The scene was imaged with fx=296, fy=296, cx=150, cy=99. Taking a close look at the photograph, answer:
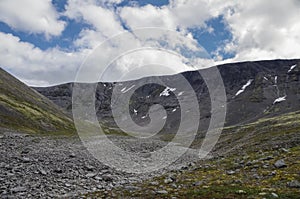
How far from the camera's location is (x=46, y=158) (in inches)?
1252

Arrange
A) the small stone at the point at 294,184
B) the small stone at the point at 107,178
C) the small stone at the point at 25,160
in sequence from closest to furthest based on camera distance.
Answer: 1. the small stone at the point at 294,184
2. the small stone at the point at 107,178
3. the small stone at the point at 25,160

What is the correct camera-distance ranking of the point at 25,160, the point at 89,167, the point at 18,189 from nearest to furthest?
the point at 18,189, the point at 25,160, the point at 89,167

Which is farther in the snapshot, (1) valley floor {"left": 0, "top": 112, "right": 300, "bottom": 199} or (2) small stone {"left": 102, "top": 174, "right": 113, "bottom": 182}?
(2) small stone {"left": 102, "top": 174, "right": 113, "bottom": 182}

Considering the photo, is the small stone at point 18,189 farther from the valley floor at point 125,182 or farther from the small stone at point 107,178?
the small stone at point 107,178

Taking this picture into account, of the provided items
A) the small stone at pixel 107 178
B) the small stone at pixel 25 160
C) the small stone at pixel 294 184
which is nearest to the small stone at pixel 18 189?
the small stone at pixel 107 178

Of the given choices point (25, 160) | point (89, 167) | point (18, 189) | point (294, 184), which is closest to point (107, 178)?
point (89, 167)

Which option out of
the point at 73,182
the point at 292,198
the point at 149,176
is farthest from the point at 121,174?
the point at 292,198

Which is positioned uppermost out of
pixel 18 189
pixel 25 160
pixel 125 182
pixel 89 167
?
pixel 25 160

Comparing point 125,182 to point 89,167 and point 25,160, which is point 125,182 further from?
point 25,160

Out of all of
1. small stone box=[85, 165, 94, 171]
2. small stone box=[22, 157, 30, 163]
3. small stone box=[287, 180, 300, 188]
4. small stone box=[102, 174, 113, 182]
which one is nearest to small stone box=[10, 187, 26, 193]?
small stone box=[102, 174, 113, 182]

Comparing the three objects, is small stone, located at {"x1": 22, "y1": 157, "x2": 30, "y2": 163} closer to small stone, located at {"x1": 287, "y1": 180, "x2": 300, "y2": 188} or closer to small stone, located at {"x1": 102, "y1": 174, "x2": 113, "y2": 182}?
small stone, located at {"x1": 102, "y1": 174, "x2": 113, "y2": 182}

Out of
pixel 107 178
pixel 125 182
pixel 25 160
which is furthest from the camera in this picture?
pixel 25 160

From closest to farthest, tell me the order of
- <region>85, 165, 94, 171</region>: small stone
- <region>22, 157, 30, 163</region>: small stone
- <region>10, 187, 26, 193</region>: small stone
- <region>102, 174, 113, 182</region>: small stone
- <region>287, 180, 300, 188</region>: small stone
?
<region>10, 187, 26, 193</region>: small stone < <region>287, 180, 300, 188</region>: small stone < <region>102, 174, 113, 182</region>: small stone < <region>22, 157, 30, 163</region>: small stone < <region>85, 165, 94, 171</region>: small stone

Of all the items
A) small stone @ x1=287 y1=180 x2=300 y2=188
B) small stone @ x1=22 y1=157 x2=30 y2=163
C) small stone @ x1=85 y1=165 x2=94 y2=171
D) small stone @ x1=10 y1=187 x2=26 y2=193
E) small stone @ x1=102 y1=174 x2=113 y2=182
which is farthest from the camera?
small stone @ x1=85 y1=165 x2=94 y2=171
